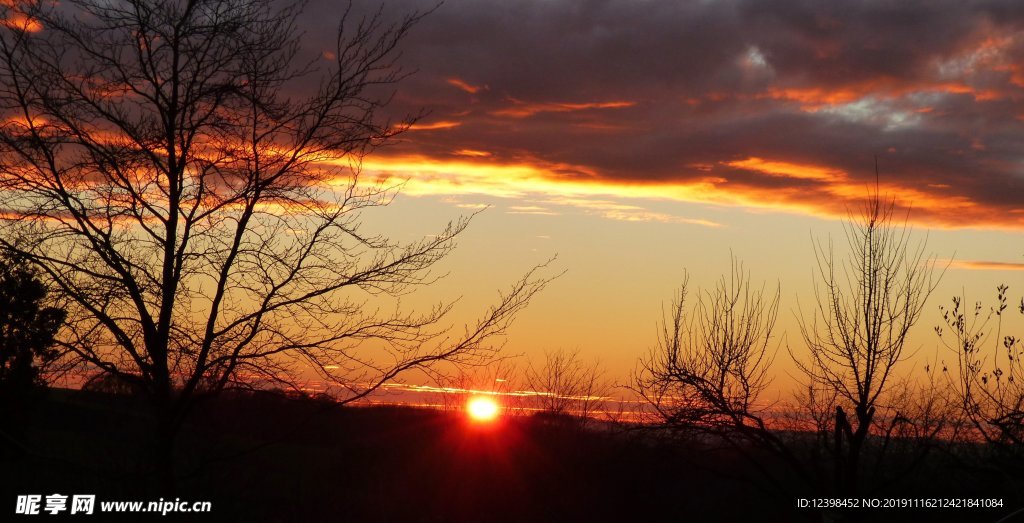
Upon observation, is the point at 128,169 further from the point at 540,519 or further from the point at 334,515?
the point at 540,519

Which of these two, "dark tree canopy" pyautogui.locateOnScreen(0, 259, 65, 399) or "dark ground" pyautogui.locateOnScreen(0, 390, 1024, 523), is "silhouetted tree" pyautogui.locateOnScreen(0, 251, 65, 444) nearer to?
"dark tree canopy" pyautogui.locateOnScreen(0, 259, 65, 399)

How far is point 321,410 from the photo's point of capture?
8.86m

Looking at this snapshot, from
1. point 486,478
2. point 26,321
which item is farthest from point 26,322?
point 486,478

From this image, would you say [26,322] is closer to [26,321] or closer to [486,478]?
[26,321]

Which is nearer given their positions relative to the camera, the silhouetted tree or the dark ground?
the silhouetted tree

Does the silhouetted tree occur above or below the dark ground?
above

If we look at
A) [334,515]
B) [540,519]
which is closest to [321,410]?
[334,515]

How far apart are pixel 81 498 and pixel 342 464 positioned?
27260 mm

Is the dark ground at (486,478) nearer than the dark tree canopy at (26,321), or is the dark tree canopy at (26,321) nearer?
the dark tree canopy at (26,321)

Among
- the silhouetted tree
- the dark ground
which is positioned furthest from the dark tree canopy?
the dark ground

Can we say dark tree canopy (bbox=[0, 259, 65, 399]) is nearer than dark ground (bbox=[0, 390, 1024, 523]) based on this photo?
Yes

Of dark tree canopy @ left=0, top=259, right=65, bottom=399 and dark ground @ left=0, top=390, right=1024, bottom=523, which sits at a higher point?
dark tree canopy @ left=0, top=259, right=65, bottom=399

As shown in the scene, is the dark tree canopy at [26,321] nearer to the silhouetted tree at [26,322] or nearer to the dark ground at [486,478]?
the silhouetted tree at [26,322]

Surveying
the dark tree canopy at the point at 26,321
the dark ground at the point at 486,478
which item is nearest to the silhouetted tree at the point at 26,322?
the dark tree canopy at the point at 26,321
